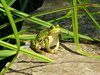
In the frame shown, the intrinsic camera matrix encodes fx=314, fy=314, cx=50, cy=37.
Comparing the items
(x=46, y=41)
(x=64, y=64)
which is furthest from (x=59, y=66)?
(x=46, y=41)

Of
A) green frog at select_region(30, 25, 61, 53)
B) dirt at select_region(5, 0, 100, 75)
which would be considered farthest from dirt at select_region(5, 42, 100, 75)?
green frog at select_region(30, 25, 61, 53)

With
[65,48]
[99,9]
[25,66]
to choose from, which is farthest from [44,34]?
[99,9]

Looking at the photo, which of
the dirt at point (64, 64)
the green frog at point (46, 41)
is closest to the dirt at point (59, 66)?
the dirt at point (64, 64)

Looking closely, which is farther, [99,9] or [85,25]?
[99,9]

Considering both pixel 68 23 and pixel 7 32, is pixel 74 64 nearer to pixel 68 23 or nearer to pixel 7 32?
pixel 68 23

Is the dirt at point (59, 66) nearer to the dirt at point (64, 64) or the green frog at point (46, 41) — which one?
the dirt at point (64, 64)

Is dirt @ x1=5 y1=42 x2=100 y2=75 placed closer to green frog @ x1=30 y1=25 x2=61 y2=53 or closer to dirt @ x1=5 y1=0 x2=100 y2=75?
dirt @ x1=5 y1=0 x2=100 y2=75

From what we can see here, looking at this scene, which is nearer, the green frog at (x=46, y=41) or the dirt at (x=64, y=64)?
the dirt at (x=64, y=64)

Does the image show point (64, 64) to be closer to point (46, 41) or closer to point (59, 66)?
point (59, 66)
